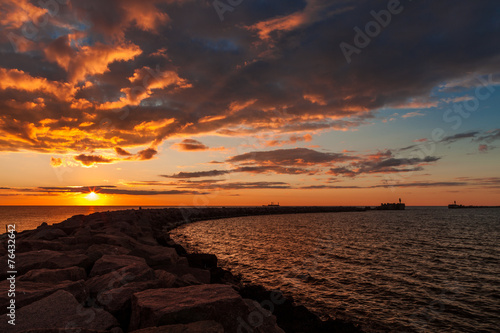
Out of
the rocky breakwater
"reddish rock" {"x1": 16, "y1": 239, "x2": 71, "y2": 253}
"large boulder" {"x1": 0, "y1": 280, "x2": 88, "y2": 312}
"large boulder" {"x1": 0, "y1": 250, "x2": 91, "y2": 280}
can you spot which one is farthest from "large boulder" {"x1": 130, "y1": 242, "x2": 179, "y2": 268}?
"large boulder" {"x1": 0, "y1": 280, "x2": 88, "y2": 312}

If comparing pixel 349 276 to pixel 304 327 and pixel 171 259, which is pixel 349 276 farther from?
pixel 171 259

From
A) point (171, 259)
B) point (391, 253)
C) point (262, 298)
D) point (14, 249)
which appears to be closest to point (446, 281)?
point (391, 253)

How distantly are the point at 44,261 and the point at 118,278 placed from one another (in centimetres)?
286

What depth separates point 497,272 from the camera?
15773mm

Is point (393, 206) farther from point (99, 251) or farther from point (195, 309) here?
point (195, 309)

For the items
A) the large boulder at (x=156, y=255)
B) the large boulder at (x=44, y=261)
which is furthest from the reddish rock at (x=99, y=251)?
the large boulder at (x=156, y=255)

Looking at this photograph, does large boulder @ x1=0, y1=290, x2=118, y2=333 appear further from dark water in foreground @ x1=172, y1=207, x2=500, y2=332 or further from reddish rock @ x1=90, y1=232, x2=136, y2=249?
dark water in foreground @ x1=172, y1=207, x2=500, y2=332

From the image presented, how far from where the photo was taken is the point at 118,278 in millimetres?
6441

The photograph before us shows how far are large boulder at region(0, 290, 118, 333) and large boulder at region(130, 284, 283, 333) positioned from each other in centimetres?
52

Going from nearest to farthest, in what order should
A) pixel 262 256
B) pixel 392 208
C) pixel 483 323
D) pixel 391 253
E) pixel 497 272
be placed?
1. pixel 483 323
2. pixel 497 272
3. pixel 262 256
4. pixel 391 253
5. pixel 392 208

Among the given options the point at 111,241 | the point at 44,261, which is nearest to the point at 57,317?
the point at 44,261

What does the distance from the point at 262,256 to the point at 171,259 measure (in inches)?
418

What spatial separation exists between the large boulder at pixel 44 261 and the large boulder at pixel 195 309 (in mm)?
4045

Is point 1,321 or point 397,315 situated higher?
point 1,321
